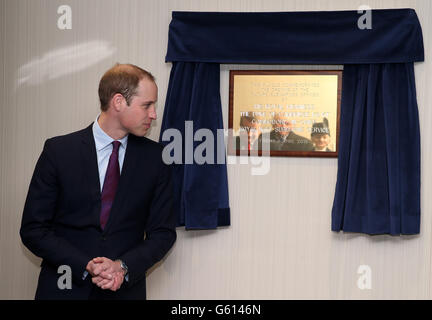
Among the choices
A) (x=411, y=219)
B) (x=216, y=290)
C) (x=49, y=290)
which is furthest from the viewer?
(x=216, y=290)

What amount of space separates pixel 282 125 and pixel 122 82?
870 mm

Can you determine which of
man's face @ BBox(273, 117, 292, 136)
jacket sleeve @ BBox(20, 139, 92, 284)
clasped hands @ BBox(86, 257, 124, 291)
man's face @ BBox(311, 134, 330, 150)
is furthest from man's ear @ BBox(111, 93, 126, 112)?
man's face @ BBox(311, 134, 330, 150)

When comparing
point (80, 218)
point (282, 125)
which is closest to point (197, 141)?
point (282, 125)

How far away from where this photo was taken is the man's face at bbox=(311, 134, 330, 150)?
8.27 feet

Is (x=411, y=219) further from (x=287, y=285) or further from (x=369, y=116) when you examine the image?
(x=287, y=285)

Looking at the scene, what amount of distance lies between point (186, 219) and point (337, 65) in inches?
42.5

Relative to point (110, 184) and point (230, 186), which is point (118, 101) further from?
Result: point (230, 186)

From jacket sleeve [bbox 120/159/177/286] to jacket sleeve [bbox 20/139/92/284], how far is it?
24 cm

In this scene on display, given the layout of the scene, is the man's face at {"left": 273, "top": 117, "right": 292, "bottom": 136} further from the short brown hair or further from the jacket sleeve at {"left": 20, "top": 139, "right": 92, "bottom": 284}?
the jacket sleeve at {"left": 20, "top": 139, "right": 92, "bottom": 284}

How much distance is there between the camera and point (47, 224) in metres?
2.08

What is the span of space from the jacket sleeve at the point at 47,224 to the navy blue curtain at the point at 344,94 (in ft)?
2.15

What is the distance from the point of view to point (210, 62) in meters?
2.53

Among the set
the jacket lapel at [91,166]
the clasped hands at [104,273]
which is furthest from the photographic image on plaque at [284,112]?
the clasped hands at [104,273]
